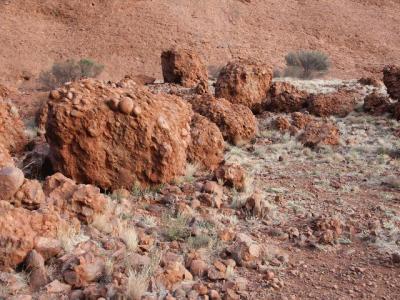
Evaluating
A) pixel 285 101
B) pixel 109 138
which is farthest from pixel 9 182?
pixel 285 101

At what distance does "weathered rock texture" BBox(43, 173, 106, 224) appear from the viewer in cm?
469

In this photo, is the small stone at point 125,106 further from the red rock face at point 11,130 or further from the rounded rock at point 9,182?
the red rock face at point 11,130

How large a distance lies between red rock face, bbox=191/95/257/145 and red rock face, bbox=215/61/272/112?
1806 mm

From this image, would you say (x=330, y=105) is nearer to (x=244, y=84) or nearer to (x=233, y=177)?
(x=244, y=84)

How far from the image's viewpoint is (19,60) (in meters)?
25.5

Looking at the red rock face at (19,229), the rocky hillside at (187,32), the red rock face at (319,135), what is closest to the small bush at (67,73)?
the rocky hillside at (187,32)

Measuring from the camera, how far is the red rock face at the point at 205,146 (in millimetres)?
7758

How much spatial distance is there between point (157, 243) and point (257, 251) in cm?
93

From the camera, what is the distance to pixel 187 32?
3039cm

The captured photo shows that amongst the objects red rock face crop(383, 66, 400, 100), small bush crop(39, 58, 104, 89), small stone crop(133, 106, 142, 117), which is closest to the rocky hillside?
small bush crop(39, 58, 104, 89)

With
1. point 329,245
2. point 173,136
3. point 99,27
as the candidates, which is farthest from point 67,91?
point 99,27

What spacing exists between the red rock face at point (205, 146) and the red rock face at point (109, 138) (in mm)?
1243

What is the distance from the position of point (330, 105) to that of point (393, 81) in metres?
1.97

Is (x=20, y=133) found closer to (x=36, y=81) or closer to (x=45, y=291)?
(x=45, y=291)
